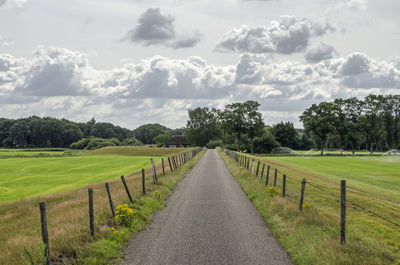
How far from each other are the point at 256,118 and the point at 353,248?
9485cm

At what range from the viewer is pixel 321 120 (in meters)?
97.3

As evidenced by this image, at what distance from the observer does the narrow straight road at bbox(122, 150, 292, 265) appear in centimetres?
823

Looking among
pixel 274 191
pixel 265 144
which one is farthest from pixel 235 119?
pixel 274 191

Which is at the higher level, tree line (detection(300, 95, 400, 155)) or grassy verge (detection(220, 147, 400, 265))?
tree line (detection(300, 95, 400, 155))

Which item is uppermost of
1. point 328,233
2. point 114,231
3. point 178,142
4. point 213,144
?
point 178,142

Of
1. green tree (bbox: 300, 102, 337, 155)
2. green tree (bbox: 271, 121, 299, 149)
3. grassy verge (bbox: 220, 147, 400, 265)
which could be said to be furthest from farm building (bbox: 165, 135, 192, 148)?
grassy verge (bbox: 220, 147, 400, 265)

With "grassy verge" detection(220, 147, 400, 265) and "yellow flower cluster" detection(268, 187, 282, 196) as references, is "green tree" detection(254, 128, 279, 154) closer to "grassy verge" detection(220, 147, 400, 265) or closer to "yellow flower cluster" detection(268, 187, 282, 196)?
"yellow flower cluster" detection(268, 187, 282, 196)

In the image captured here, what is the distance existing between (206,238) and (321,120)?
3725 inches

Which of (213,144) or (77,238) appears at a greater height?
(213,144)

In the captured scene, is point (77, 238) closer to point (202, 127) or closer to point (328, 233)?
point (328, 233)

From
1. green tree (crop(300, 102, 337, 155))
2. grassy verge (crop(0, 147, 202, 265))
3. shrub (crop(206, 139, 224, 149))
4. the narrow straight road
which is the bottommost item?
the narrow straight road

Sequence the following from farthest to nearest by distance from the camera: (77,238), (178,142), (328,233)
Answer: (178,142)
(328,233)
(77,238)

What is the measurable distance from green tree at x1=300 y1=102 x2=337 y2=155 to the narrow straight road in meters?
87.7

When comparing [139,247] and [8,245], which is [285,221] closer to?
[139,247]
